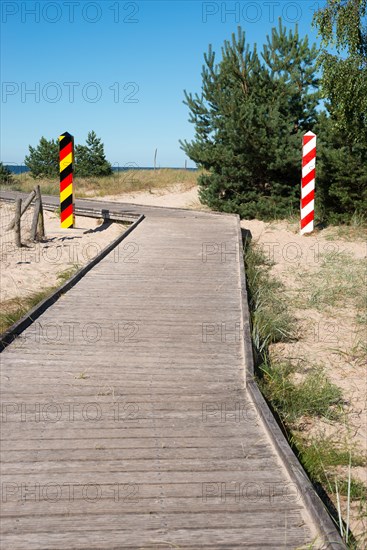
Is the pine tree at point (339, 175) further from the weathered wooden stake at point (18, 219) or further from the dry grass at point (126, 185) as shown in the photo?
the dry grass at point (126, 185)

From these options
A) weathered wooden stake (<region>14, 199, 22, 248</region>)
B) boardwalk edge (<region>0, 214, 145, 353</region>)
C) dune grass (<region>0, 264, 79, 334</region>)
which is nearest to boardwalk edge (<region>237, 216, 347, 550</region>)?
boardwalk edge (<region>0, 214, 145, 353</region>)

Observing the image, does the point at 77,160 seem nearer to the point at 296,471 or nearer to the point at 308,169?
the point at 308,169

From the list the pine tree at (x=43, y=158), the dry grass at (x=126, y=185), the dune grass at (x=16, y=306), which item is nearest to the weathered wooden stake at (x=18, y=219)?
the dune grass at (x=16, y=306)

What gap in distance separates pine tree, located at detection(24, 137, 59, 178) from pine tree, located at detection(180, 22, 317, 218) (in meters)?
20.8

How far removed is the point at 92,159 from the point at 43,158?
423 cm

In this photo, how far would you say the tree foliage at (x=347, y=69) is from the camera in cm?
1259

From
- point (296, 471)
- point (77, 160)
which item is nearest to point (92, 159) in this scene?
point (77, 160)

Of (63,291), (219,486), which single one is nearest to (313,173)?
(63,291)

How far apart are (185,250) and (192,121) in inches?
244

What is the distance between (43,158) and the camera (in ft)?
115

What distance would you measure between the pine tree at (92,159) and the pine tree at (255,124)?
1709 cm

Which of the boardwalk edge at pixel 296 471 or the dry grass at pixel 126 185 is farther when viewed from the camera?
the dry grass at pixel 126 185

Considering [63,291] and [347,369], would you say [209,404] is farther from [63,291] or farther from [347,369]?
[63,291]

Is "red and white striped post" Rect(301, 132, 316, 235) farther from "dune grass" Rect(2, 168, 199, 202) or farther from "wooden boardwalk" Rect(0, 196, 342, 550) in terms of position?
"dune grass" Rect(2, 168, 199, 202)
